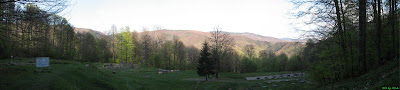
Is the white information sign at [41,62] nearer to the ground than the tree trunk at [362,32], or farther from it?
nearer to the ground

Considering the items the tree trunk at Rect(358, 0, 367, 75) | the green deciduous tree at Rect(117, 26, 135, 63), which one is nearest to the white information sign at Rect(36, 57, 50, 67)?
the tree trunk at Rect(358, 0, 367, 75)

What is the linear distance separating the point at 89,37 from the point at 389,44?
6819 centimetres

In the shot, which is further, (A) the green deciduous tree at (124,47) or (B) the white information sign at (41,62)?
(A) the green deciduous tree at (124,47)

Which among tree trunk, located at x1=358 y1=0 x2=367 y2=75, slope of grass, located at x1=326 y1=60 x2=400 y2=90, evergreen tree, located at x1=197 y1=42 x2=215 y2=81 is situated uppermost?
tree trunk, located at x1=358 y1=0 x2=367 y2=75

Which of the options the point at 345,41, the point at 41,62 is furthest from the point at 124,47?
the point at 345,41

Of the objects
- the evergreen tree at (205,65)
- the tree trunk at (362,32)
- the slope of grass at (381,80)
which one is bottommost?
the evergreen tree at (205,65)

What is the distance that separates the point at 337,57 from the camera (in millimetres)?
12414

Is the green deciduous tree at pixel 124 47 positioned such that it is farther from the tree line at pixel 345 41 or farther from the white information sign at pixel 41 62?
the tree line at pixel 345 41

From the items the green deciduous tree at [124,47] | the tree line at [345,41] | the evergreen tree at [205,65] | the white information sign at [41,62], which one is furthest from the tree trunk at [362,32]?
the green deciduous tree at [124,47]

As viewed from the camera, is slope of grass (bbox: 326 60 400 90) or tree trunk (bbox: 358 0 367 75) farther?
tree trunk (bbox: 358 0 367 75)

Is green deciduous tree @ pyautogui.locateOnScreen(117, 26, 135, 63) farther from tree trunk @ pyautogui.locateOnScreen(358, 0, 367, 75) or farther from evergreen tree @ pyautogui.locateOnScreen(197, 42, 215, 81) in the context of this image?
tree trunk @ pyautogui.locateOnScreen(358, 0, 367, 75)

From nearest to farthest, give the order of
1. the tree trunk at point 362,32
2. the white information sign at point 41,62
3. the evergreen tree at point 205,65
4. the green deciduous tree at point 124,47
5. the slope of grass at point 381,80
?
the slope of grass at point 381,80 < the tree trunk at point 362,32 < the white information sign at point 41,62 < the evergreen tree at point 205,65 < the green deciduous tree at point 124,47

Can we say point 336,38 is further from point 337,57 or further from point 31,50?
point 31,50

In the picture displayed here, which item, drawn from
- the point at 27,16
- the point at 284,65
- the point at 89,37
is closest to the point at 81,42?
the point at 89,37
